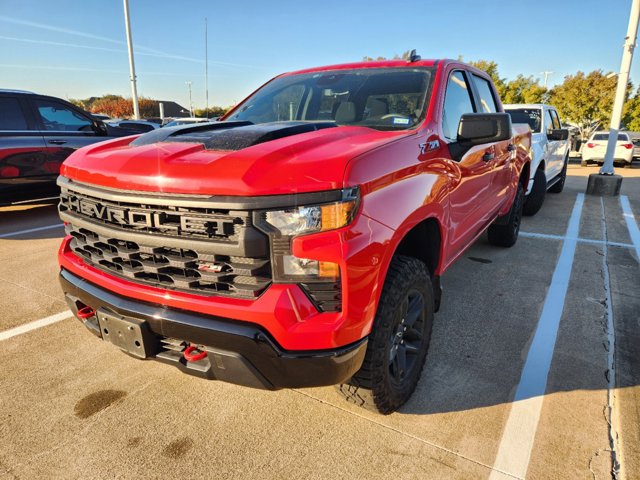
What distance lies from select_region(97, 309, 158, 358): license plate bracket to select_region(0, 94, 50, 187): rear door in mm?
5260

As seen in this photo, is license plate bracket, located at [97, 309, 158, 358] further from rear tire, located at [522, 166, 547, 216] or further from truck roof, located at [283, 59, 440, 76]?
rear tire, located at [522, 166, 547, 216]

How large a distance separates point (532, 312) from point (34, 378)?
140 inches

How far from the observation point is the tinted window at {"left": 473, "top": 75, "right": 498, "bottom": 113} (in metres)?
3.77

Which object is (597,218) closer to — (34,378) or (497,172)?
(497,172)

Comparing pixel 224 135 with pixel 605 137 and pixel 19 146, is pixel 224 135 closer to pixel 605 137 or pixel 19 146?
pixel 19 146

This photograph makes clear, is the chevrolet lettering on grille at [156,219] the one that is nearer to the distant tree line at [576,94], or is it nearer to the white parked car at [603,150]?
the white parked car at [603,150]

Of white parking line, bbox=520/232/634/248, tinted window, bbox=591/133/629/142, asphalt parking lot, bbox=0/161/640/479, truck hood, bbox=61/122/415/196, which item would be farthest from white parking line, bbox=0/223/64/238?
tinted window, bbox=591/133/629/142

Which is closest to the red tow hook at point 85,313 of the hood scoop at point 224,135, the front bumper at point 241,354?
the front bumper at point 241,354

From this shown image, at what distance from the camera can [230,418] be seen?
7.37 ft

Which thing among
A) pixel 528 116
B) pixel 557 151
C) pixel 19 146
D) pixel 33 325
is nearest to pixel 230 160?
pixel 33 325

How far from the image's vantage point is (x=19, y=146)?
19.8ft

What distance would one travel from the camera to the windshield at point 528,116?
7.56 meters

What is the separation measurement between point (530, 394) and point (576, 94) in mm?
35182

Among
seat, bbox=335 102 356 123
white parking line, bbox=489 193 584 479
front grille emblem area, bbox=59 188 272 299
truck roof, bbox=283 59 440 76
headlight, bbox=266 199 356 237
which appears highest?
truck roof, bbox=283 59 440 76
